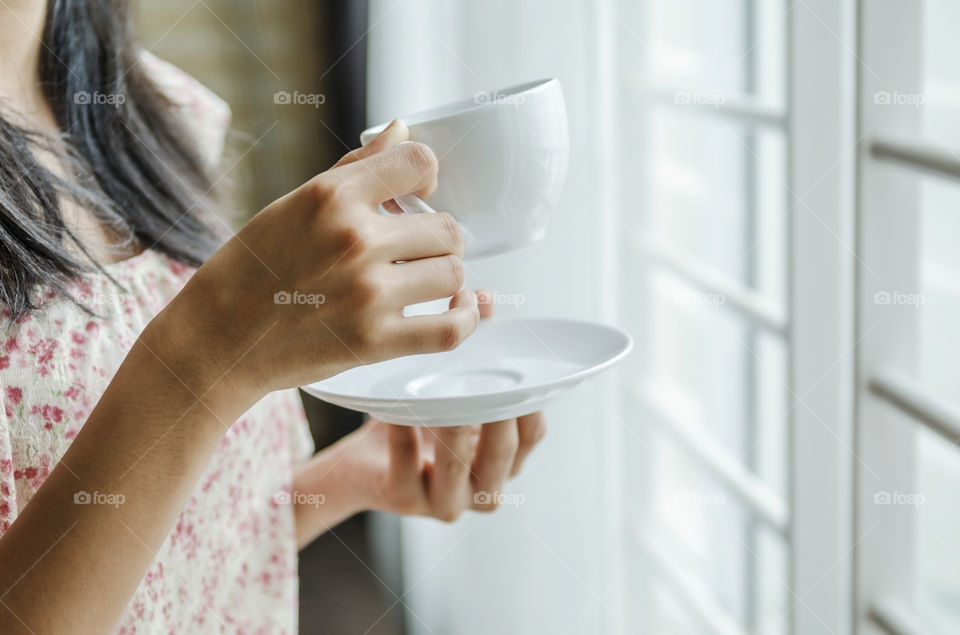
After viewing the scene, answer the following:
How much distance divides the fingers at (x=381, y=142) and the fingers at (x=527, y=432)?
0.30 metres

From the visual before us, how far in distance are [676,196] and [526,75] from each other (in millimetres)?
334

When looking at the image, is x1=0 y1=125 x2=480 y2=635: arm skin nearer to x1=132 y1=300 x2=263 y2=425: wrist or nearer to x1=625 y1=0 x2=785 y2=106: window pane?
x1=132 y1=300 x2=263 y2=425: wrist

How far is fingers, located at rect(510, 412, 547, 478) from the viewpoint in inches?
30.0

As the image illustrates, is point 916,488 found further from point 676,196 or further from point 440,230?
point 676,196

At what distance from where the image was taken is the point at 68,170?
72 cm

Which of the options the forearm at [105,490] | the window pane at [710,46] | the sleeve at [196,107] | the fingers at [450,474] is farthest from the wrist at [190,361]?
the window pane at [710,46]

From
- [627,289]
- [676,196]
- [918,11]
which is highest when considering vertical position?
[918,11]

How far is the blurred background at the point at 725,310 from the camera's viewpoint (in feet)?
2.76

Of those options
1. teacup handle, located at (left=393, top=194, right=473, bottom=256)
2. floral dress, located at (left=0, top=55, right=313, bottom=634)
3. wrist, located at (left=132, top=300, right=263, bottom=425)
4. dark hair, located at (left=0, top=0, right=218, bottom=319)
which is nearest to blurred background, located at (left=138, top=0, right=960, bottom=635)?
dark hair, located at (left=0, top=0, right=218, bottom=319)

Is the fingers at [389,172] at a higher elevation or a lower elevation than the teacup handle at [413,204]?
higher

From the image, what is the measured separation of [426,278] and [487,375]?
158mm

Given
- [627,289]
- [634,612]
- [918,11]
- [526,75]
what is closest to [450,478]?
[918,11]

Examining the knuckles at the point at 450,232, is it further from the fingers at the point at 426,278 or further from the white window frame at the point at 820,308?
the white window frame at the point at 820,308

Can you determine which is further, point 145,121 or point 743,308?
point 743,308
